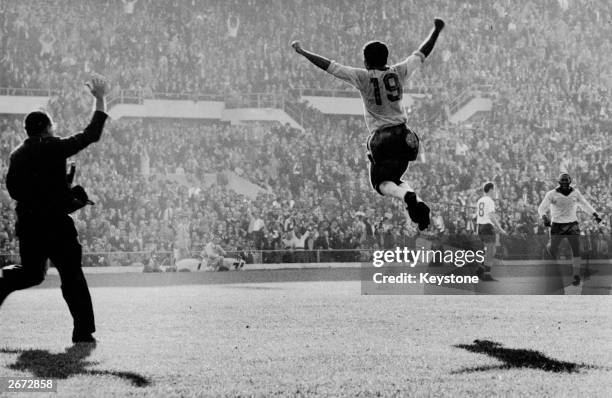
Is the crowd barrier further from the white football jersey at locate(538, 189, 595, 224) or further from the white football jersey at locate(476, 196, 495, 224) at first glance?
the white football jersey at locate(538, 189, 595, 224)

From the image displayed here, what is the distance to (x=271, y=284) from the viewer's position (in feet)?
60.6

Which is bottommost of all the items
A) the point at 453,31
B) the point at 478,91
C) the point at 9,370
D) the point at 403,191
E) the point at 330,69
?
the point at 9,370

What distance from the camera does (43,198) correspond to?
317 inches

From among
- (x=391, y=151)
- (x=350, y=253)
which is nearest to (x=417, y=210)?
(x=391, y=151)

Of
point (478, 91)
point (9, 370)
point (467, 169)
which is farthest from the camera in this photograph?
point (478, 91)

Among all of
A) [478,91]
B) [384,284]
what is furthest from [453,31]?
[384,284]

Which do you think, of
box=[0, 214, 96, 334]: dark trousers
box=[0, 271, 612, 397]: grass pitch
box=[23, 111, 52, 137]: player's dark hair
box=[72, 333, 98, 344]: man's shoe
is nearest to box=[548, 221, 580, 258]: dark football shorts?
box=[0, 271, 612, 397]: grass pitch

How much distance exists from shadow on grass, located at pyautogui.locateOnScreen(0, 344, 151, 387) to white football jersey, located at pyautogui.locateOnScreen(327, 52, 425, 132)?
12.1ft

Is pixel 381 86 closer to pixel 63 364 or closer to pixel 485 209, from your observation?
pixel 63 364

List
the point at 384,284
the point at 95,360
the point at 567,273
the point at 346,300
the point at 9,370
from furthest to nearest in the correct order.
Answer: the point at 567,273 < the point at 384,284 < the point at 346,300 < the point at 95,360 < the point at 9,370

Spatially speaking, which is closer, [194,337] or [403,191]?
[403,191]

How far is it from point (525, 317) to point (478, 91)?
27.5 metres

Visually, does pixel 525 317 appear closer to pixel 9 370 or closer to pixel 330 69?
pixel 330 69

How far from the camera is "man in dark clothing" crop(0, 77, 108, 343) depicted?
26.3 feet
